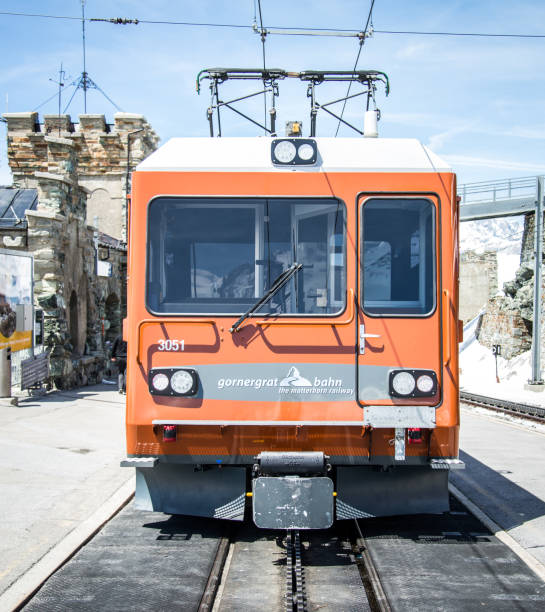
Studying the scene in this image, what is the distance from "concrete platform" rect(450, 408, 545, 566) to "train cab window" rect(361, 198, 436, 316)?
2354 millimetres

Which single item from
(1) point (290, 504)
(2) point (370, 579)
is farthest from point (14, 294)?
(2) point (370, 579)

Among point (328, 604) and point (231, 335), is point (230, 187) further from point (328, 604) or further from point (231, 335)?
point (328, 604)

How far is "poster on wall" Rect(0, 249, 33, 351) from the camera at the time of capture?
14266 millimetres

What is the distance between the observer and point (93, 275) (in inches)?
821

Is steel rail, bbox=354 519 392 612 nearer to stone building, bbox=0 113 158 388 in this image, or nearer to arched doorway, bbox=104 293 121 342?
stone building, bbox=0 113 158 388

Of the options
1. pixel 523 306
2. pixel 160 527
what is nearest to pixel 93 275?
pixel 160 527

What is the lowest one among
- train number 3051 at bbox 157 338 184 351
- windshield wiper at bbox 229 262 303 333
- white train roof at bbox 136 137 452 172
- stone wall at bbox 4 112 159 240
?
train number 3051 at bbox 157 338 184 351

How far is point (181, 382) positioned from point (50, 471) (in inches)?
160

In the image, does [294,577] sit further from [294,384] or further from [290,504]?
[294,384]

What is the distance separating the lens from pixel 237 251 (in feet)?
19.7

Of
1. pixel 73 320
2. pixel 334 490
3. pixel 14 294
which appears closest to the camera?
pixel 334 490

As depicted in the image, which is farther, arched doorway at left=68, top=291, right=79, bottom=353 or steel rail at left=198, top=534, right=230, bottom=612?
arched doorway at left=68, top=291, right=79, bottom=353

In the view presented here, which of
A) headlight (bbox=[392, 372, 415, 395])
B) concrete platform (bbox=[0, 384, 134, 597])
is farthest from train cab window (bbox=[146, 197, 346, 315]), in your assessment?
concrete platform (bbox=[0, 384, 134, 597])

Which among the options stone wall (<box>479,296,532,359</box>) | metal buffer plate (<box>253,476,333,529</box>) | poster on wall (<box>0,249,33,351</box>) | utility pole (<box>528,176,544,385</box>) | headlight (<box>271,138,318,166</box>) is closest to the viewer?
metal buffer plate (<box>253,476,333,529</box>)
